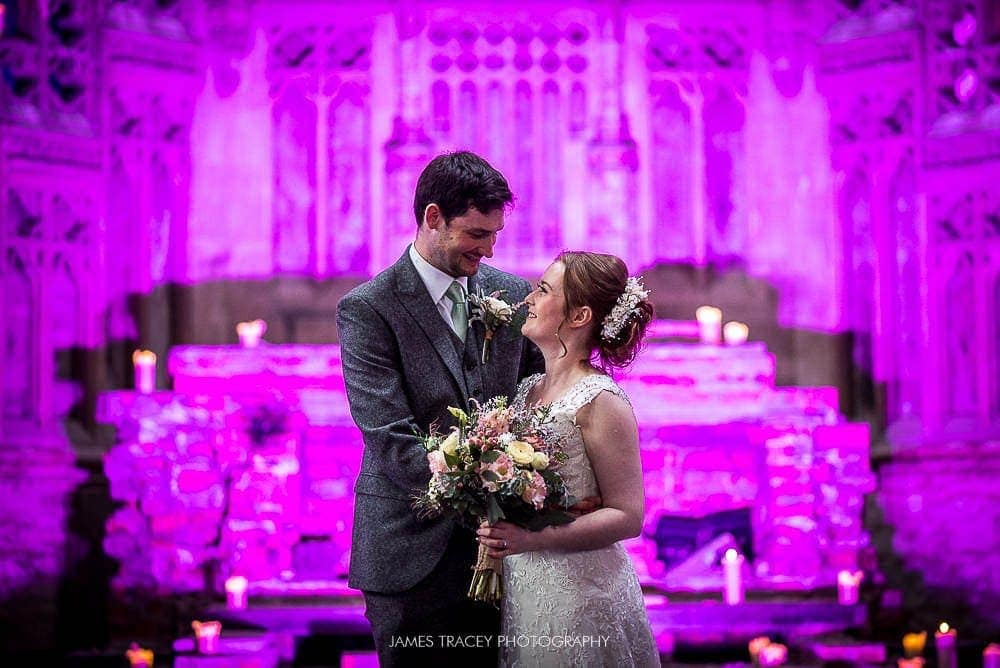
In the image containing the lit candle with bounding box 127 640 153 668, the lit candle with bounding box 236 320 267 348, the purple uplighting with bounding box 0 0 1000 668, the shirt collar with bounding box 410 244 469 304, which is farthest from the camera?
the lit candle with bounding box 236 320 267 348

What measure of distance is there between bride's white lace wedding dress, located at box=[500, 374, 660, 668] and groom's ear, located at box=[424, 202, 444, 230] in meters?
0.53

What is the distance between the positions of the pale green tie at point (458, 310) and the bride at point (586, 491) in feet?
0.62

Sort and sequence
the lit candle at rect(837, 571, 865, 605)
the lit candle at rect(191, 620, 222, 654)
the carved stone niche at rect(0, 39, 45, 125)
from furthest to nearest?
the carved stone niche at rect(0, 39, 45, 125) < the lit candle at rect(837, 571, 865, 605) < the lit candle at rect(191, 620, 222, 654)

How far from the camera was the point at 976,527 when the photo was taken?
256 inches

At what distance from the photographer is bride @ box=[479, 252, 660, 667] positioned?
2.97 meters

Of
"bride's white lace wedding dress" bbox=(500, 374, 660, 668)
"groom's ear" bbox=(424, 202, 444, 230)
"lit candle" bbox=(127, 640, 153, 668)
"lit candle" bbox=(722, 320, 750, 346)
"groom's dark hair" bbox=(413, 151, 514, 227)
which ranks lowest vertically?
"lit candle" bbox=(127, 640, 153, 668)

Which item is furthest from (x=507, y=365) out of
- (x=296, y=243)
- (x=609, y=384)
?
(x=296, y=243)

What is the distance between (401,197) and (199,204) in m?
1.21

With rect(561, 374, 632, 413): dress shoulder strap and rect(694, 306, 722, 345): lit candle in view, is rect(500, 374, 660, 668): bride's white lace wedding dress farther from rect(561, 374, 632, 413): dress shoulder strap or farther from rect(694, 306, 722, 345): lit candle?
rect(694, 306, 722, 345): lit candle

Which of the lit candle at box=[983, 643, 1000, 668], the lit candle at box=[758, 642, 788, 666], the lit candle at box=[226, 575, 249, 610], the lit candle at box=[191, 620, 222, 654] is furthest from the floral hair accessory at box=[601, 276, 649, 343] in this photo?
the lit candle at box=[226, 575, 249, 610]

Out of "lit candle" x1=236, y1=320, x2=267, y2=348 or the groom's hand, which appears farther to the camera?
"lit candle" x1=236, y1=320, x2=267, y2=348

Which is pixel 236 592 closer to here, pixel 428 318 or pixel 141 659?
pixel 141 659

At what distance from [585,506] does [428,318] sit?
0.61 m

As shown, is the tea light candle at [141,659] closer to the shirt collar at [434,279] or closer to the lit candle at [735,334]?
the shirt collar at [434,279]
